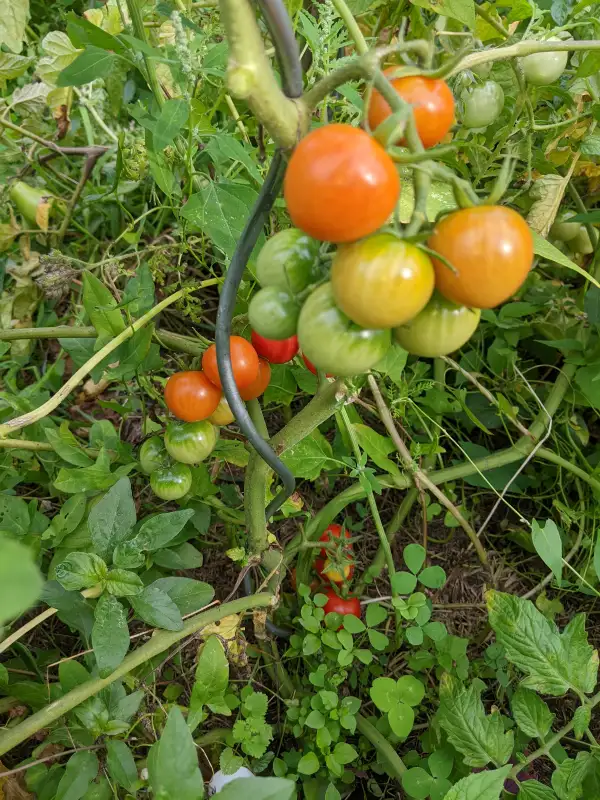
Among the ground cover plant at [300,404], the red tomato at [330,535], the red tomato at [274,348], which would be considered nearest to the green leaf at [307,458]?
the ground cover plant at [300,404]

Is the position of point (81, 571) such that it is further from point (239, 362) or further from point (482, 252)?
point (482, 252)

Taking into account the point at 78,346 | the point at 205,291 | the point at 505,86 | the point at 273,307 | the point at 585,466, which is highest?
the point at 273,307

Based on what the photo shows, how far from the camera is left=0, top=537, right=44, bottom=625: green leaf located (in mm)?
310

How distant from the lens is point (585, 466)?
137 cm

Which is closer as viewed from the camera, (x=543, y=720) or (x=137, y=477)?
(x=543, y=720)

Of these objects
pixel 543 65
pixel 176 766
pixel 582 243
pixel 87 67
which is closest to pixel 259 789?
pixel 176 766

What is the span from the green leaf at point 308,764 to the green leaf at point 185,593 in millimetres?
358

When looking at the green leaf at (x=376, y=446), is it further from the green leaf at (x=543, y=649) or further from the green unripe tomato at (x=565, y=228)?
the green unripe tomato at (x=565, y=228)

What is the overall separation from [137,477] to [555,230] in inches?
42.7

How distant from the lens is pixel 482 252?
380 millimetres

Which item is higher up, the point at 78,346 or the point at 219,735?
the point at 78,346

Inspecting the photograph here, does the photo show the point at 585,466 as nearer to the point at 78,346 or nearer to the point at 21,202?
the point at 78,346

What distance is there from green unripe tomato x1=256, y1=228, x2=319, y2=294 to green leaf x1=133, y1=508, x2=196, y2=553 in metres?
0.46

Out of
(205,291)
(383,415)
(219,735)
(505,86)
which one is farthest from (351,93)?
(219,735)
